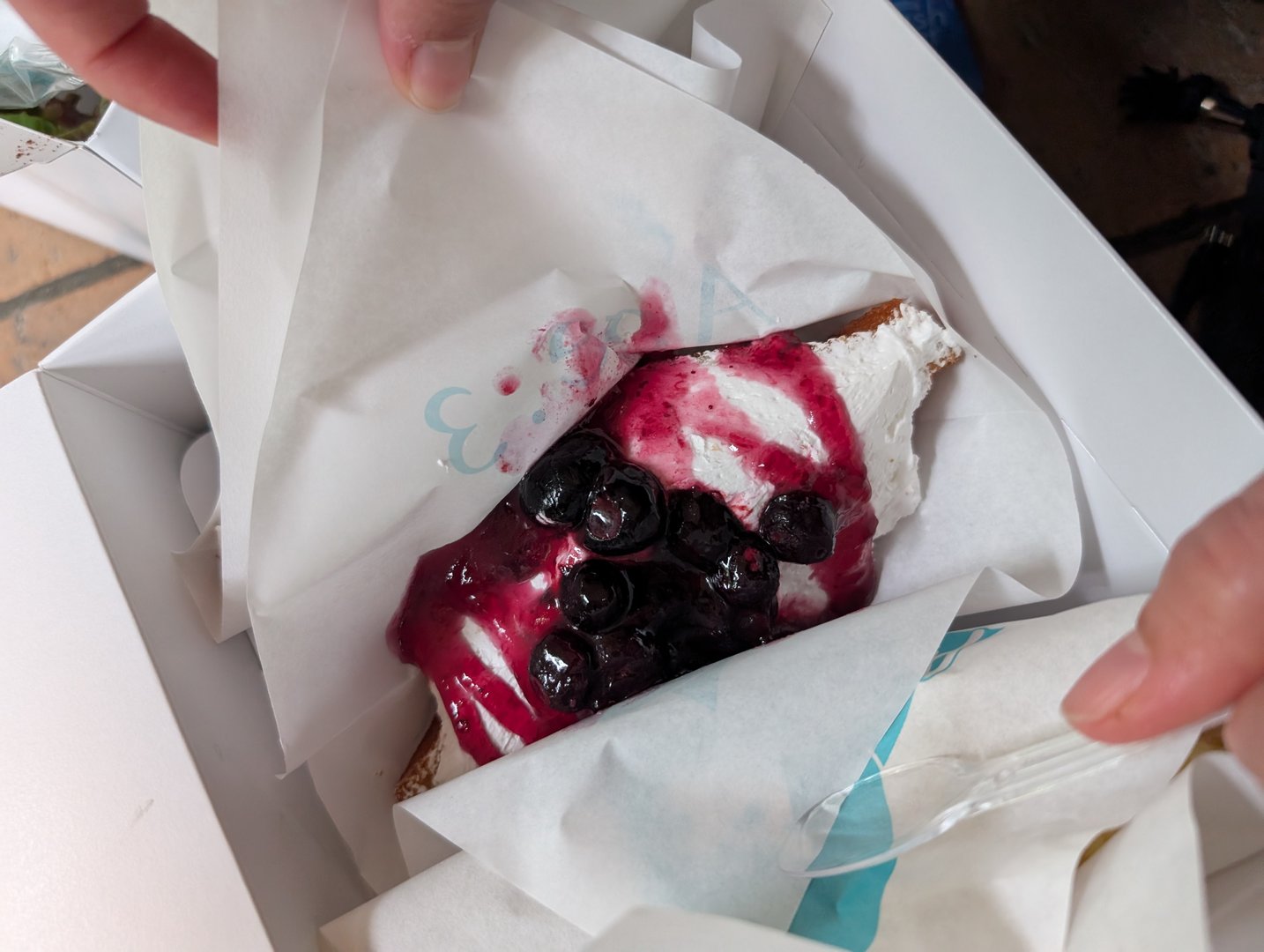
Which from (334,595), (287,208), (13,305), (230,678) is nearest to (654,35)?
(287,208)

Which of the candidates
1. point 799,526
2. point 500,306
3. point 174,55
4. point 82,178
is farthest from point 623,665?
point 82,178

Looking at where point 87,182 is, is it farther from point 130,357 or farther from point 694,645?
point 694,645

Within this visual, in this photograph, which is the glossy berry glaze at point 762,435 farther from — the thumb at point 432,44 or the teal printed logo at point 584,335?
the thumb at point 432,44

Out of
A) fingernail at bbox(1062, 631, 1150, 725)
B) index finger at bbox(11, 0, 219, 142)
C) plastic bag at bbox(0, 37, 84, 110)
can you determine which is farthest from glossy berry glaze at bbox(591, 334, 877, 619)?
plastic bag at bbox(0, 37, 84, 110)

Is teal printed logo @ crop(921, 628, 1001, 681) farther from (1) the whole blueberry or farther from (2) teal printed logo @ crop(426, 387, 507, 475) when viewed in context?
→ (2) teal printed logo @ crop(426, 387, 507, 475)

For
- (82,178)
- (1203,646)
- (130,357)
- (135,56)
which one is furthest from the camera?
(82,178)

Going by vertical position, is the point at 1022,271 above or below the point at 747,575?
above
